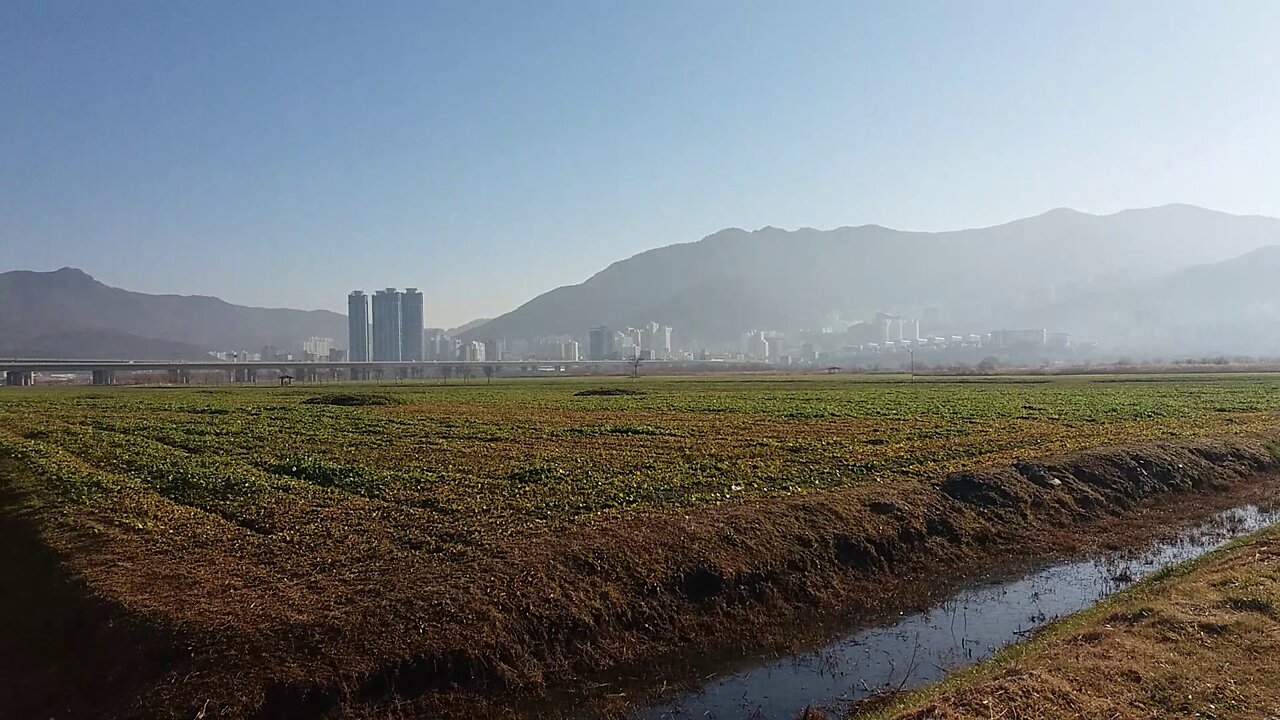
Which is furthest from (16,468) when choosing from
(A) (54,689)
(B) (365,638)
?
(B) (365,638)

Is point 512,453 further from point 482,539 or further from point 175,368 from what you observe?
point 175,368

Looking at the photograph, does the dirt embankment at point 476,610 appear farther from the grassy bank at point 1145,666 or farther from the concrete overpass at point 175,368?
the concrete overpass at point 175,368

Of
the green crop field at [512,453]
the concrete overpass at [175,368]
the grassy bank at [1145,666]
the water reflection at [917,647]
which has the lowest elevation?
the water reflection at [917,647]

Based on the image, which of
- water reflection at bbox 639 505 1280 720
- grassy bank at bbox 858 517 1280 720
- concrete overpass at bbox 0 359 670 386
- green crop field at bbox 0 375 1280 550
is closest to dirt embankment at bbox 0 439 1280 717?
water reflection at bbox 639 505 1280 720

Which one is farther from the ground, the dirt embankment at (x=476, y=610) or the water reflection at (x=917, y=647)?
the dirt embankment at (x=476, y=610)

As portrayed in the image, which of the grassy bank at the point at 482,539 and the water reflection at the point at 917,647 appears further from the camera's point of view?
the water reflection at the point at 917,647

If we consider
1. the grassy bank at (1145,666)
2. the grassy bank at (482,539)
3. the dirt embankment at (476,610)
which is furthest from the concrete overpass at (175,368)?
the grassy bank at (1145,666)

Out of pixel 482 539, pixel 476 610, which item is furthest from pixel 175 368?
pixel 476 610

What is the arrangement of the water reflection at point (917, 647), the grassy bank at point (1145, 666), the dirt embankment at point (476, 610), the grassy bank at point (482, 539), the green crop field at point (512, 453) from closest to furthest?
the grassy bank at point (1145, 666) < the dirt embankment at point (476, 610) < the grassy bank at point (482, 539) < the water reflection at point (917, 647) < the green crop field at point (512, 453)
